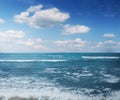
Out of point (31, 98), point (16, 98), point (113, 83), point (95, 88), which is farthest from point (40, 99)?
point (113, 83)

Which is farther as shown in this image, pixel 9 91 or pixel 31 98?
pixel 9 91

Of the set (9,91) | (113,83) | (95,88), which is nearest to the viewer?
(9,91)

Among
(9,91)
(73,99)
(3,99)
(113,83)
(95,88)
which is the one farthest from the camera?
(113,83)

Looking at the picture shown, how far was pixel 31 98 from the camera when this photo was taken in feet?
33.5

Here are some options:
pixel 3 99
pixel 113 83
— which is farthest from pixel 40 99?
pixel 113 83

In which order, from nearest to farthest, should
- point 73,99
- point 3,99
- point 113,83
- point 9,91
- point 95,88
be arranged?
point 3,99 < point 73,99 < point 9,91 < point 95,88 < point 113,83

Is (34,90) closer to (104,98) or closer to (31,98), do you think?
(31,98)

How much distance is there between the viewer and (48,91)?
12.1m

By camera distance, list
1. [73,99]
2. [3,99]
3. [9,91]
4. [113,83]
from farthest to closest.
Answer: [113,83], [9,91], [73,99], [3,99]

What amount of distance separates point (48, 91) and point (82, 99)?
2608 mm

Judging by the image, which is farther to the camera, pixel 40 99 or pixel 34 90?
pixel 34 90

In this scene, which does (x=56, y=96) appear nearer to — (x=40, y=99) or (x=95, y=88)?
(x=40, y=99)

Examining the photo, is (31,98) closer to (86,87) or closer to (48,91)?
(48,91)

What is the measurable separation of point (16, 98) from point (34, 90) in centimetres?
233
